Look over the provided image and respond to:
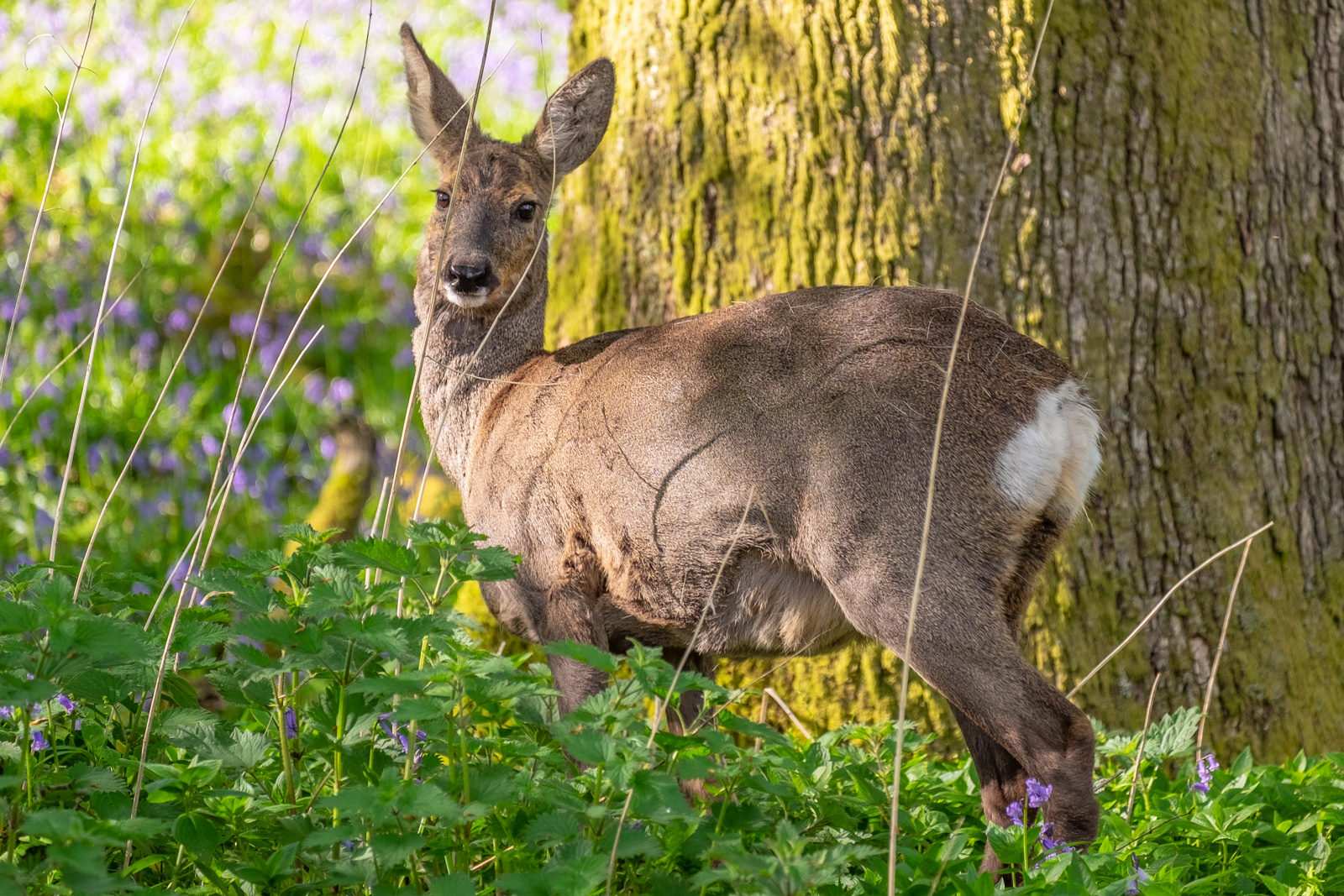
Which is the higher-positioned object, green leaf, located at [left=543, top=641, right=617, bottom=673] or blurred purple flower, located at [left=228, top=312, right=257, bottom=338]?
blurred purple flower, located at [left=228, top=312, right=257, bottom=338]

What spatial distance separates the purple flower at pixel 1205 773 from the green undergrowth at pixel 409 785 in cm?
13

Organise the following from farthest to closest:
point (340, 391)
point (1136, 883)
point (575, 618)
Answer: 1. point (340, 391)
2. point (575, 618)
3. point (1136, 883)

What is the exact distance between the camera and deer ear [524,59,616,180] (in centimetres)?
382

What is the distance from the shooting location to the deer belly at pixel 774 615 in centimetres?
313

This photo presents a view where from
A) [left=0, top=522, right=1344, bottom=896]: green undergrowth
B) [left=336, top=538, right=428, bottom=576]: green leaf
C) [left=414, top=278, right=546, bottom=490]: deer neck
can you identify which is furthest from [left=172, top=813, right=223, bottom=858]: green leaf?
[left=414, top=278, right=546, bottom=490]: deer neck

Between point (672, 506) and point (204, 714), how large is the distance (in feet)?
3.97

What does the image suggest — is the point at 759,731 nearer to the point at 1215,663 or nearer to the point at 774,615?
the point at 774,615

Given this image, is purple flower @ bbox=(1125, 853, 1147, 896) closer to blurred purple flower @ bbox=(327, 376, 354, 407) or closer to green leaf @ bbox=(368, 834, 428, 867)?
green leaf @ bbox=(368, 834, 428, 867)

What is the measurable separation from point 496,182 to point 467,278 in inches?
13.4

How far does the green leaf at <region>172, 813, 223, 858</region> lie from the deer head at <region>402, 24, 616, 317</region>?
1872 mm

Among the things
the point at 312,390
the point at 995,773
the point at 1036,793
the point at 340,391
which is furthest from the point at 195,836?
the point at 312,390

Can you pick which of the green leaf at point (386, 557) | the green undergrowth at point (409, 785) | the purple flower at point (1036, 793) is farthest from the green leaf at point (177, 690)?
the purple flower at point (1036, 793)

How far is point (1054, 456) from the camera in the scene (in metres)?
3.01

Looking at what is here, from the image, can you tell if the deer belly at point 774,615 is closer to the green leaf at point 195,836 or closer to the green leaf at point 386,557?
the green leaf at point 386,557
